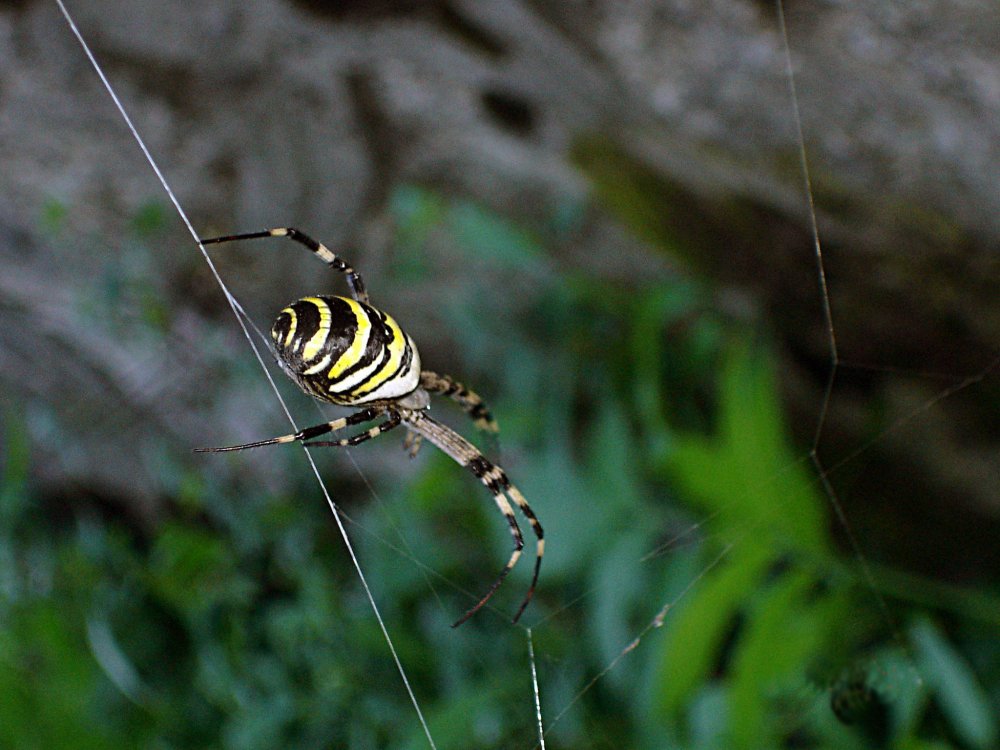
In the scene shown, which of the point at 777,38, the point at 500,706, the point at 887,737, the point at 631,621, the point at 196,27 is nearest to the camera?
the point at 887,737

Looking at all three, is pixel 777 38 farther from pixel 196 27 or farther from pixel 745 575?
pixel 196 27

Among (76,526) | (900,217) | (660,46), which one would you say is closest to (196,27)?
(660,46)

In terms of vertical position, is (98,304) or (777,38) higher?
(777,38)

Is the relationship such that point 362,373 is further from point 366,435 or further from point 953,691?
point 953,691

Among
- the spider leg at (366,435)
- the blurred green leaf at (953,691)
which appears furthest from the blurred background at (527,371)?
the spider leg at (366,435)

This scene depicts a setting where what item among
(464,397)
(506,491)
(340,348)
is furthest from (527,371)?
(340,348)

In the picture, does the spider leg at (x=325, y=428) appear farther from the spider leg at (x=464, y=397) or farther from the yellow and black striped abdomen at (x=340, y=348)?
the spider leg at (x=464, y=397)
